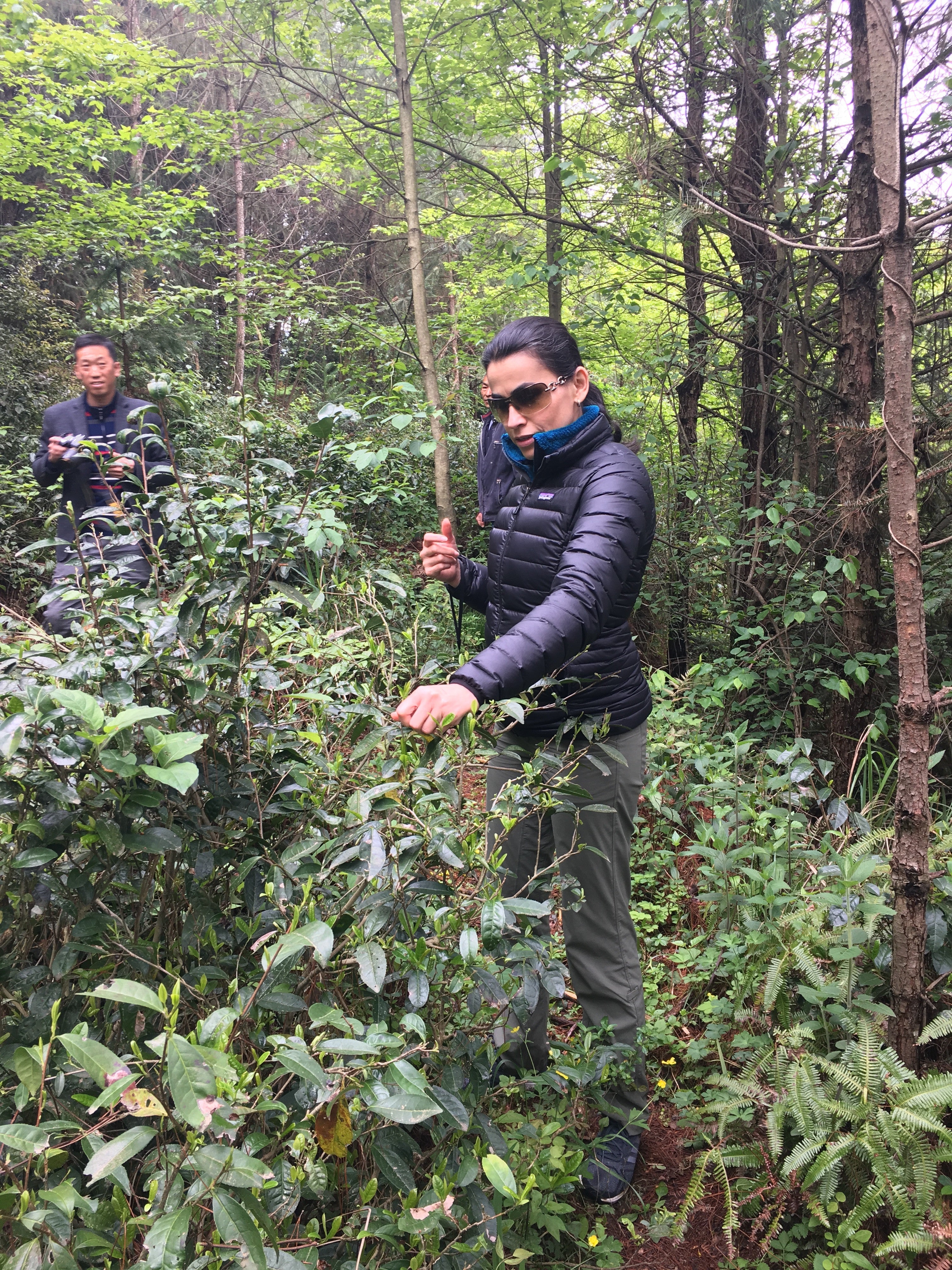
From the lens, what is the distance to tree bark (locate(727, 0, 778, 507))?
5.34 metres

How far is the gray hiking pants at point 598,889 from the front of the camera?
89.4 inches

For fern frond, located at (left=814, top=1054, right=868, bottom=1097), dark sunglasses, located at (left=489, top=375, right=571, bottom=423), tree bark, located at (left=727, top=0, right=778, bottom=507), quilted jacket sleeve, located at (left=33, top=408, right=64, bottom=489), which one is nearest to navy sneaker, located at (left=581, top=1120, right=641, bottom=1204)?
fern frond, located at (left=814, top=1054, right=868, bottom=1097)

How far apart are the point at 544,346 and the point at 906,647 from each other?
4.38 feet

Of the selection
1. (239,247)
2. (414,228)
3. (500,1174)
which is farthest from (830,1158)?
(239,247)

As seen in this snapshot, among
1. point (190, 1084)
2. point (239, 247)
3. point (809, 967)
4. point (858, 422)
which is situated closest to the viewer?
point (190, 1084)

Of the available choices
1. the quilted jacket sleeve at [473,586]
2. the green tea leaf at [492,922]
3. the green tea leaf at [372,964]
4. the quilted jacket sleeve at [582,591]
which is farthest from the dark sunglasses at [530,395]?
the green tea leaf at [372,964]

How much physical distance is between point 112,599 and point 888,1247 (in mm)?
2320

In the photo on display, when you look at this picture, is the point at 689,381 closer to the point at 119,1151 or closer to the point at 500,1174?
the point at 500,1174

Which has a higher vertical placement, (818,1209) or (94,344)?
(94,344)

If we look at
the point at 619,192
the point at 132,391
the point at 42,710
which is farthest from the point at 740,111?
the point at 132,391

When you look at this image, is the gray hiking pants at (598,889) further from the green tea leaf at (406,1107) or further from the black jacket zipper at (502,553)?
the green tea leaf at (406,1107)

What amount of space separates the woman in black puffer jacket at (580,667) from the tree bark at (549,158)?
376cm

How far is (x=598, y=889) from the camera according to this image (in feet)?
7.50

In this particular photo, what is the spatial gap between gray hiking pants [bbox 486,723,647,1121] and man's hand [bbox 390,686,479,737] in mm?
820
